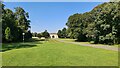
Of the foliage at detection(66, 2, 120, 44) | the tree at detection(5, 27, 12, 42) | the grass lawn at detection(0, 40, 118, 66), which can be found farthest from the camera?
the tree at detection(5, 27, 12, 42)

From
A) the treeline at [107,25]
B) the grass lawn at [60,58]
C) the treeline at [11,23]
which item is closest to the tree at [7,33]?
the treeline at [11,23]

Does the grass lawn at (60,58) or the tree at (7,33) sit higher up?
the tree at (7,33)

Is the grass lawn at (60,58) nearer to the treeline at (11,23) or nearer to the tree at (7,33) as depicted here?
the treeline at (11,23)

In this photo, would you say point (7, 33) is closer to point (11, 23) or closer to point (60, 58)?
point (11, 23)

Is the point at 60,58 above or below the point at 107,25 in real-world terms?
below

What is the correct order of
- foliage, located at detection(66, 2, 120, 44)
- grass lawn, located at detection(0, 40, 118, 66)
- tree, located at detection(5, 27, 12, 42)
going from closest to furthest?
grass lawn, located at detection(0, 40, 118, 66) < foliage, located at detection(66, 2, 120, 44) < tree, located at detection(5, 27, 12, 42)

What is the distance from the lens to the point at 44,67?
11.2 meters

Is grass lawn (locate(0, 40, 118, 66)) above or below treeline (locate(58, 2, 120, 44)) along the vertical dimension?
below

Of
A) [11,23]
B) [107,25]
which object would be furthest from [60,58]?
[11,23]

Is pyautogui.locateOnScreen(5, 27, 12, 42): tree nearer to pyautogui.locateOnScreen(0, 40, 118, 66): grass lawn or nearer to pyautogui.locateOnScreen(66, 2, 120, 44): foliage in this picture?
pyautogui.locateOnScreen(66, 2, 120, 44): foliage

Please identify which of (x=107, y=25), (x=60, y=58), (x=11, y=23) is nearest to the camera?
(x=60, y=58)

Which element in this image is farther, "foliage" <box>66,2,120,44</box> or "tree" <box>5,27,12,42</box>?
"tree" <box>5,27,12,42</box>

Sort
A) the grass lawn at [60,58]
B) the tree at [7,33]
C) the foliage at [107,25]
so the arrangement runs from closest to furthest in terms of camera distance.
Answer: the grass lawn at [60,58] → the foliage at [107,25] → the tree at [7,33]

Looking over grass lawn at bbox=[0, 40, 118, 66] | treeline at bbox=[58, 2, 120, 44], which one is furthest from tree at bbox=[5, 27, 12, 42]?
grass lawn at bbox=[0, 40, 118, 66]
